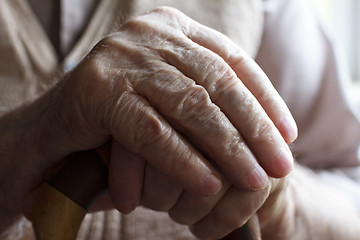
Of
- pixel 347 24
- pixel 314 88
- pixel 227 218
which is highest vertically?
pixel 227 218

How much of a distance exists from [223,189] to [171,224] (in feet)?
0.48

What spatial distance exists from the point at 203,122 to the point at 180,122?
21mm

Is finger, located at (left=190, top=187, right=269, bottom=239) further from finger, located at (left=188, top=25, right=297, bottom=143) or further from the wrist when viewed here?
the wrist

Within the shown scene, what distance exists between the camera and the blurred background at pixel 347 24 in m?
1.74

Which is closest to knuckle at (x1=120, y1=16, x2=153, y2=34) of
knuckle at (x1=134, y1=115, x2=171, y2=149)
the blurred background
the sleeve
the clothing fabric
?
knuckle at (x1=134, y1=115, x2=171, y2=149)

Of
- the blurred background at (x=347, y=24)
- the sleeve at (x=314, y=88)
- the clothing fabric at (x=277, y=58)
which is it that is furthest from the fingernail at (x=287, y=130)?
the blurred background at (x=347, y=24)

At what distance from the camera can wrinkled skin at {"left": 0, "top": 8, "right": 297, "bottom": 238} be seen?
1.28ft

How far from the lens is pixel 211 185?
15.3 inches

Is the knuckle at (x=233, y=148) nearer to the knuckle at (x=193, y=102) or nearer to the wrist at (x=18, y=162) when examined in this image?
the knuckle at (x=193, y=102)

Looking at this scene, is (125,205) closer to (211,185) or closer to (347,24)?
(211,185)

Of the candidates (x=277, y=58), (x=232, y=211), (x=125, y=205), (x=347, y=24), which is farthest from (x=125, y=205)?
(x=347, y=24)

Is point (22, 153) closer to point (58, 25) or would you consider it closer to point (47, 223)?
point (47, 223)

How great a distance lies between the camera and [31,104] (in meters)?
0.56

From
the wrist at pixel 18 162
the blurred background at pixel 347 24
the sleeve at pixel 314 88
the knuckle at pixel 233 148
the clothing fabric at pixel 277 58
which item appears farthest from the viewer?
the blurred background at pixel 347 24
